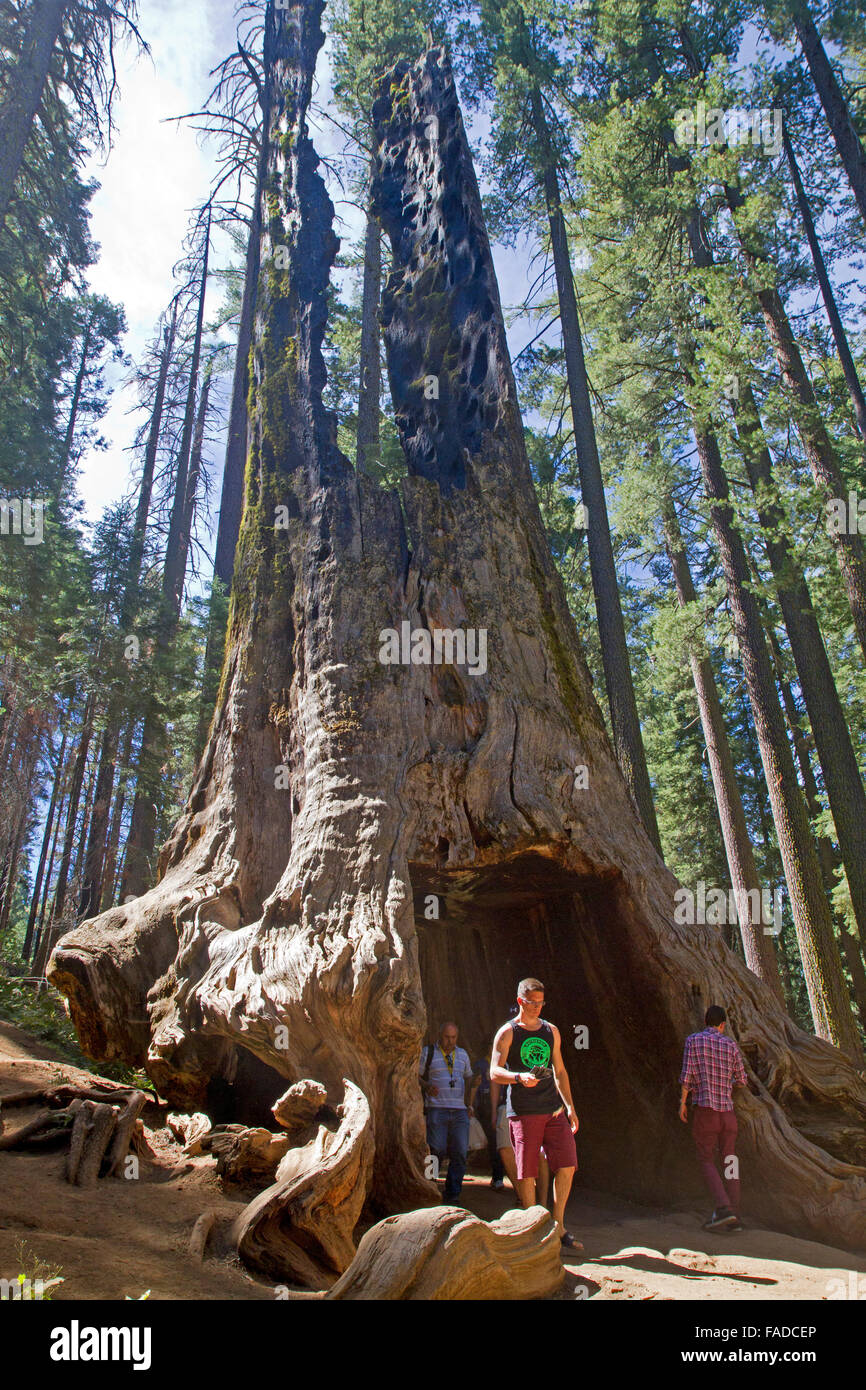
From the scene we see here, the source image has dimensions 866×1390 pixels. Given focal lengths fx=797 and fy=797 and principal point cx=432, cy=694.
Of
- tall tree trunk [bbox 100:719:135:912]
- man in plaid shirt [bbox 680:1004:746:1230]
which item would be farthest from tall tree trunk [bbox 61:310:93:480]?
man in plaid shirt [bbox 680:1004:746:1230]

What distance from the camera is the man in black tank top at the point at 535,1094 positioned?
5516 millimetres

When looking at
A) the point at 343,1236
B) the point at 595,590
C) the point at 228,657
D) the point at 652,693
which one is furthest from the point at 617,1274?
the point at 652,693

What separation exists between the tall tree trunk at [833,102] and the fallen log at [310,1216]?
13.3 meters

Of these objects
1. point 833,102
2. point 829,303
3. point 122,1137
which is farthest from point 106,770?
point 833,102

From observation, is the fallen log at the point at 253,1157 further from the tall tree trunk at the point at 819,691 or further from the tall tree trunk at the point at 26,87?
the tall tree trunk at the point at 26,87

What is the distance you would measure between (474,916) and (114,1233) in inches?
220

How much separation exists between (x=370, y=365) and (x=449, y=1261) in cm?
1639

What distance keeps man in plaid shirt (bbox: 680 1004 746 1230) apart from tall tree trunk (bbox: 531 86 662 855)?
4.48 meters

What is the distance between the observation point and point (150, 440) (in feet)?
80.8

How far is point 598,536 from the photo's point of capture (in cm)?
1345

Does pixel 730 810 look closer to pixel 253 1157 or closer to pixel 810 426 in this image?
pixel 810 426

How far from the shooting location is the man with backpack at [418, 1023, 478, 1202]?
6730mm

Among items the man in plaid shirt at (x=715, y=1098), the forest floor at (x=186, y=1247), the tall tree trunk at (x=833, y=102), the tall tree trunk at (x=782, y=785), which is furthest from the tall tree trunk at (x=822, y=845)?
the forest floor at (x=186, y=1247)

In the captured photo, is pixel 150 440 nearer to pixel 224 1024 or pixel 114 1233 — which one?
pixel 224 1024
